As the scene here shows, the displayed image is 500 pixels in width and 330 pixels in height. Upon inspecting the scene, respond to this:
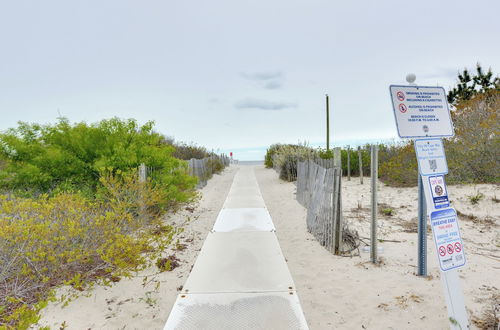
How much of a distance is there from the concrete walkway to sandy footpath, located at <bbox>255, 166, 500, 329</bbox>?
1.08 ft

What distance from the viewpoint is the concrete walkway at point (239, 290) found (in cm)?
316

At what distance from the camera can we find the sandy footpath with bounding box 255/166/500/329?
345cm

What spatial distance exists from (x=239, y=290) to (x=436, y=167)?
8.24 ft

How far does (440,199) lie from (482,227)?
221 inches

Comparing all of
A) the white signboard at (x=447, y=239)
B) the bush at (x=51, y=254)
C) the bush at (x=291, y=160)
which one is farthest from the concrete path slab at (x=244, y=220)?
the bush at (x=291, y=160)

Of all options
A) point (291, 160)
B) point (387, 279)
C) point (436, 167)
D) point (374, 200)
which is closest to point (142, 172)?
A: point (374, 200)

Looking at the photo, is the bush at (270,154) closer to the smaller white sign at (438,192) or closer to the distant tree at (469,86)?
the distant tree at (469,86)

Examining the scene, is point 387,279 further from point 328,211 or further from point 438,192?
point 438,192

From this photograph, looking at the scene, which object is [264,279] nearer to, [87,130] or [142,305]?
[142,305]

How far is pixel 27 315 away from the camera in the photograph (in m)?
2.79

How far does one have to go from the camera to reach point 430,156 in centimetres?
300

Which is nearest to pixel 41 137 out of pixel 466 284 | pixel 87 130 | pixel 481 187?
Result: pixel 87 130

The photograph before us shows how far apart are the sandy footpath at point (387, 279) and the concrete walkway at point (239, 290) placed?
0.33 meters

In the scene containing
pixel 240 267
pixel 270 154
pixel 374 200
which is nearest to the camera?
pixel 240 267
